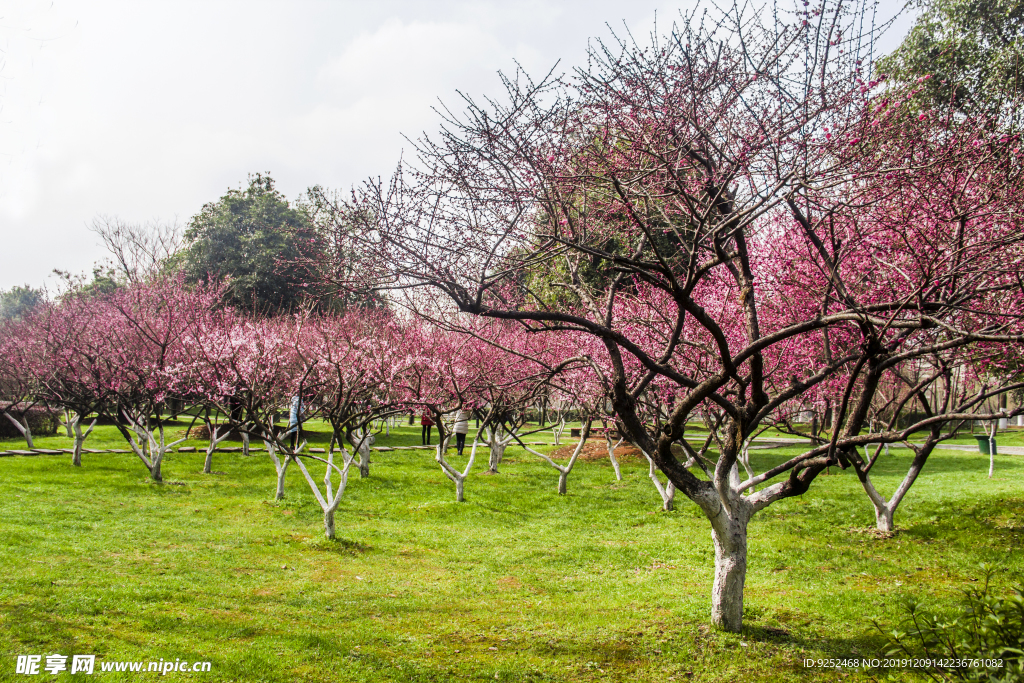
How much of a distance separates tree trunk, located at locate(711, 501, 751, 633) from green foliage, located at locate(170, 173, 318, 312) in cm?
2662

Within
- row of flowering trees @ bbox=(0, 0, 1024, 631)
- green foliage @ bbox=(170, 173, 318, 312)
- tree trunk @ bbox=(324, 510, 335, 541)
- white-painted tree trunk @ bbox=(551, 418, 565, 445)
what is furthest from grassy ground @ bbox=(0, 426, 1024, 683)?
green foliage @ bbox=(170, 173, 318, 312)

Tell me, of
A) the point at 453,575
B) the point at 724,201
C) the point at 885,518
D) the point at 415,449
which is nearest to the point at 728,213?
the point at 724,201

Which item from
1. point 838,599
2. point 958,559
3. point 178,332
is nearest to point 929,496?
point 958,559

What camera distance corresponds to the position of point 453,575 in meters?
9.61

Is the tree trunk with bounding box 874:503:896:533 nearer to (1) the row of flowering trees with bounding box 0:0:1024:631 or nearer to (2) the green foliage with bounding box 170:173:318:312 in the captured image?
(1) the row of flowering trees with bounding box 0:0:1024:631

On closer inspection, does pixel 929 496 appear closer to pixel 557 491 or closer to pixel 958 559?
pixel 958 559

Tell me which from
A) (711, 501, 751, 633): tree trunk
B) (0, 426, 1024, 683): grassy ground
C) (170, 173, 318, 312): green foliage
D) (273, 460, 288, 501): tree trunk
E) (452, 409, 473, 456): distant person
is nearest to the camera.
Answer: (0, 426, 1024, 683): grassy ground

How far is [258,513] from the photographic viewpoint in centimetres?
1308

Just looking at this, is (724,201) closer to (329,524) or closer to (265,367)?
(329,524)

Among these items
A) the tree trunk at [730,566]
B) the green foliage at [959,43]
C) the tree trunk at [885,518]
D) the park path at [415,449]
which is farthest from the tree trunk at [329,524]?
the green foliage at [959,43]

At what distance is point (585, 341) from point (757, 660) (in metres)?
11.6

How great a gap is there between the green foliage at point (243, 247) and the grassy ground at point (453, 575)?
628 inches

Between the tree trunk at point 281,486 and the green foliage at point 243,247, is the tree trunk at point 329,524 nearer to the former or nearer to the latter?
the tree trunk at point 281,486

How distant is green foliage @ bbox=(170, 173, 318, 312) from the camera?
31.2 m
